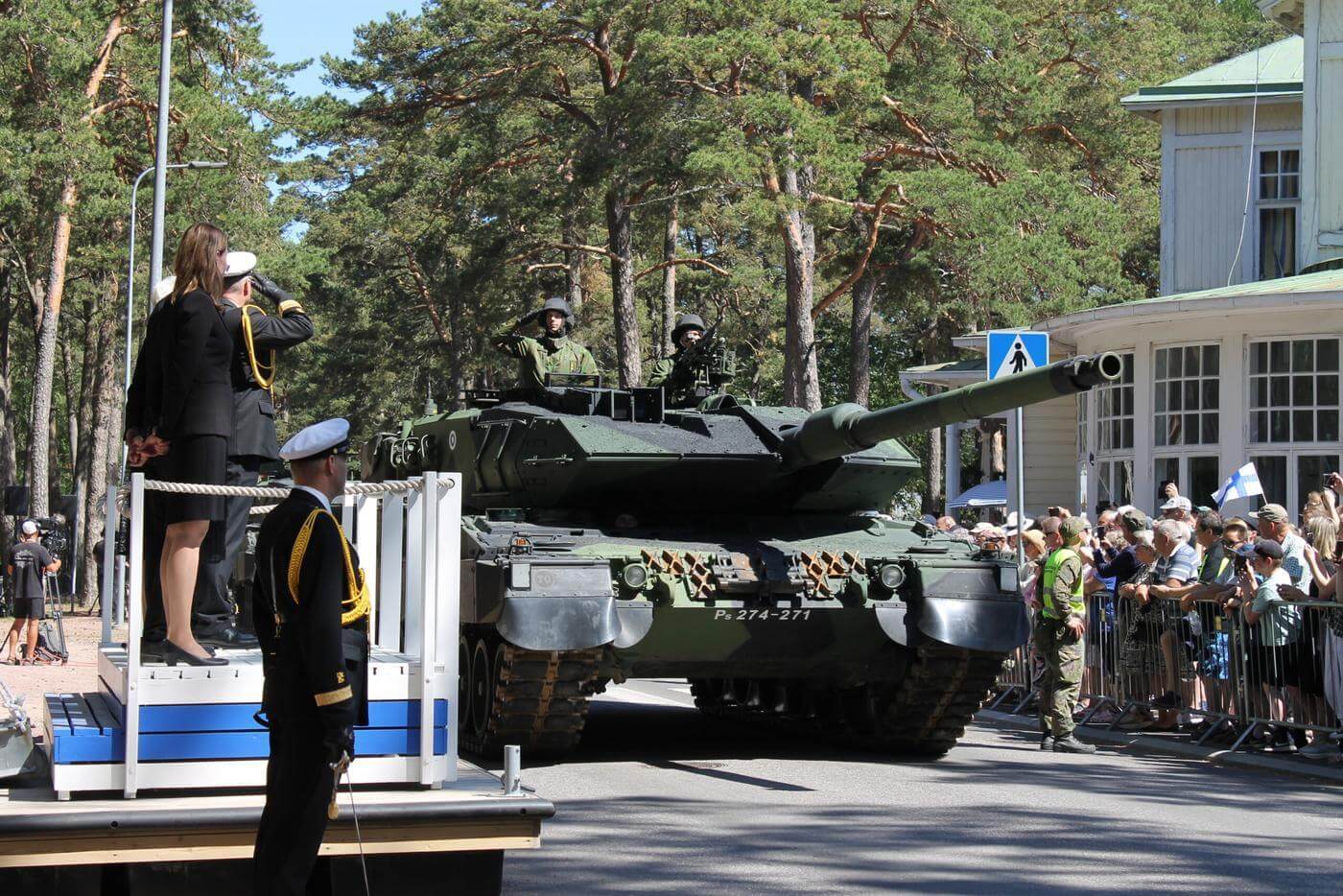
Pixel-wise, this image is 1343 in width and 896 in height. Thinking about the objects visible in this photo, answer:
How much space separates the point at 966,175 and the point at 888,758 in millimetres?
17137

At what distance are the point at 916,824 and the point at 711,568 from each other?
2.74m

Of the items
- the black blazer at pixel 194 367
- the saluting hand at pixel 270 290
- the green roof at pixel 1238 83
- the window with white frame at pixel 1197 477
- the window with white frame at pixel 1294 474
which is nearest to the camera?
the black blazer at pixel 194 367

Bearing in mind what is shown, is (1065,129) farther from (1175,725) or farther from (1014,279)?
(1175,725)

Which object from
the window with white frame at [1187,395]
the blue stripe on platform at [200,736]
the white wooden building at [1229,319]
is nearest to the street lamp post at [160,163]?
the white wooden building at [1229,319]

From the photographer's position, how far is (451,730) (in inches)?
266

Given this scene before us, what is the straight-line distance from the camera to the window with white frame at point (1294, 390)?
19594 mm

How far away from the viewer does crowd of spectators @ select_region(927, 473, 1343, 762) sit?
12.2 meters

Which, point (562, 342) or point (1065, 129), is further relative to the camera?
point (1065, 129)

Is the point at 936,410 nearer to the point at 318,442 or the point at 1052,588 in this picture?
the point at 1052,588

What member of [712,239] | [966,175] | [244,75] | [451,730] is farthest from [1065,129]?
[451,730]

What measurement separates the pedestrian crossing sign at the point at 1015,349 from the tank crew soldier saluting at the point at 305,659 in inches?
369

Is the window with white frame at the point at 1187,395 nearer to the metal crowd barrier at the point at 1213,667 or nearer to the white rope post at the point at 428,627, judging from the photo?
the metal crowd barrier at the point at 1213,667

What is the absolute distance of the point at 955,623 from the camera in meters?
11.6

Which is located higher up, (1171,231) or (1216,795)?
(1171,231)
